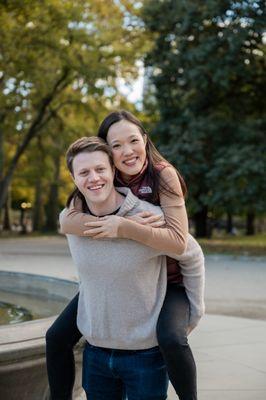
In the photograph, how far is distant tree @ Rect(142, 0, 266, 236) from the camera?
20000 mm

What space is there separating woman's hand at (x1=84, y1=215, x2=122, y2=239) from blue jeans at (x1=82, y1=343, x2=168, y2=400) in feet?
1.87

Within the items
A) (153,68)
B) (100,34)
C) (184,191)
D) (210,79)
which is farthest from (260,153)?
(184,191)

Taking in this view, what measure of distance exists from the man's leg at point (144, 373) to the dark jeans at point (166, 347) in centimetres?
10

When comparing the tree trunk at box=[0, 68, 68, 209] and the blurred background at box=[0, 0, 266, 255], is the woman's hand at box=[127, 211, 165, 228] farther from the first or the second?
the tree trunk at box=[0, 68, 68, 209]

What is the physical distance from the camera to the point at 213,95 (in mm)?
22562

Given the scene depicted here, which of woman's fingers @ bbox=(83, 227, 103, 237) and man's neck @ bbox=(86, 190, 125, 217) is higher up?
man's neck @ bbox=(86, 190, 125, 217)

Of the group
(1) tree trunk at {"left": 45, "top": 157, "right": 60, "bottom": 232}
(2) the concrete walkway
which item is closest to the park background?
(2) the concrete walkway

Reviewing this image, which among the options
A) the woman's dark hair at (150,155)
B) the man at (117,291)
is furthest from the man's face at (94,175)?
the woman's dark hair at (150,155)

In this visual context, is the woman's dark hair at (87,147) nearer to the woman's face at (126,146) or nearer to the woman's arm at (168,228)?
the woman's face at (126,146)

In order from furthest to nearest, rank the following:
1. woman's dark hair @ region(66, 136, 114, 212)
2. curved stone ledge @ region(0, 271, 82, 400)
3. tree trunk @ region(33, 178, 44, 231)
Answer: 1. tree trunk @ region(33, 178, 44, 231)
2. curved stone ledge @ region(0, 271, 82, 400)
3. woman's dark hair @ region(66, 136, 114, 212)

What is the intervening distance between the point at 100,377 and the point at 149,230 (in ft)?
2.65

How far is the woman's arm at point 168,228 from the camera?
281cm

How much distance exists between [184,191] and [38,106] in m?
24.9

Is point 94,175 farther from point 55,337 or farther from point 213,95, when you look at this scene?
point 213,95
